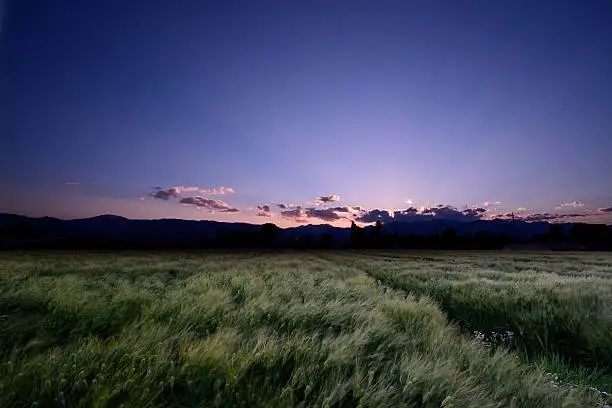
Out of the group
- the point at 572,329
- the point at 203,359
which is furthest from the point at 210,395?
the point at 572,329

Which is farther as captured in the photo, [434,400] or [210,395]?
[434,400]

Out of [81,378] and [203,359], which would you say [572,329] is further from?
[81,378]

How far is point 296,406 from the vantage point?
1.98m

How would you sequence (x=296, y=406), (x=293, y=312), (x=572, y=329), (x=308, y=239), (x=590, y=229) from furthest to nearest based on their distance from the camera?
(x=308, y=239) → (x=590, y=229) → (x=572, y=329) → (x=293, y=312) → (x=296, y=406)

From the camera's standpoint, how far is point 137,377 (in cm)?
194

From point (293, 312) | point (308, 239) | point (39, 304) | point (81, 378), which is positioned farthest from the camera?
point (308, 239)

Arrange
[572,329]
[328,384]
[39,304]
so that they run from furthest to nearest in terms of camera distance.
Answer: [572,329], [39,304], [328,384]

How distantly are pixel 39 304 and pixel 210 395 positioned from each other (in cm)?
287

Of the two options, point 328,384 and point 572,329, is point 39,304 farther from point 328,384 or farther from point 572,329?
point 572,329

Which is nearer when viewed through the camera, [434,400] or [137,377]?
[137,377]

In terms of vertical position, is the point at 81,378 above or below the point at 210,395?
above

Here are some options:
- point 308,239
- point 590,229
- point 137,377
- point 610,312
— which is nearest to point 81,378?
point 137,377

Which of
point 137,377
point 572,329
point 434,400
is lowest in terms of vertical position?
point 572,329

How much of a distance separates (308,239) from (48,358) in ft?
438
